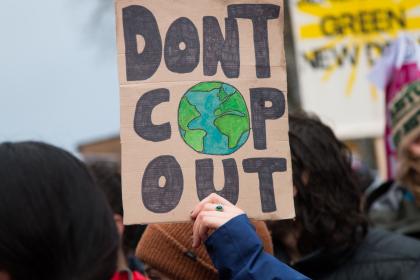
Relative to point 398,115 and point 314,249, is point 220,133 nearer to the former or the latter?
point 314,249

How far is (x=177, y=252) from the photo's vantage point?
195cm

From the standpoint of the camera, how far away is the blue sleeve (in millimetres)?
1515

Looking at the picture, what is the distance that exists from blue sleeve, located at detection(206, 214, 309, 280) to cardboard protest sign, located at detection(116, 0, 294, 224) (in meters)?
0.15

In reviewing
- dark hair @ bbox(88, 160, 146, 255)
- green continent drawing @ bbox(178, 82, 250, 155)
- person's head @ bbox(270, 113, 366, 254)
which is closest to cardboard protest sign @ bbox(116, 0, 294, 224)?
green continent drawing @ bbox(178, 82, 250, 155)

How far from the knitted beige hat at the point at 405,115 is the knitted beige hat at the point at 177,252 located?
1.15m

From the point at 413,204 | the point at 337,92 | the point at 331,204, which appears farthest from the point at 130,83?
the point at 337,92

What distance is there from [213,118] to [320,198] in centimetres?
75

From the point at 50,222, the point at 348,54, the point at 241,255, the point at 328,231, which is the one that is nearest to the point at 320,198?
the point at 328,231

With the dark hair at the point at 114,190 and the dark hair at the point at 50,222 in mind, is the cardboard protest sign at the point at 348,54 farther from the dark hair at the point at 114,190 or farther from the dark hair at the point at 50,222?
the dark hair at the point at 50,222

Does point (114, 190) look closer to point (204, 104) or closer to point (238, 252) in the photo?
point (204, 104)

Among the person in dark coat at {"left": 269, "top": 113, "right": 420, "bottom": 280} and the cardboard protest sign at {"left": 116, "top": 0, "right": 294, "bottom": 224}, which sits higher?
the cardboard protest sign at {"left": 116, "top": 0, "right": 294, "bottom": 224}

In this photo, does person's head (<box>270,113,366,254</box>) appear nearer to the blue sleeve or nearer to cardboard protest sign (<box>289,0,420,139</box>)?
the blue sleeve

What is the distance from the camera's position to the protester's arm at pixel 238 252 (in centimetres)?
151

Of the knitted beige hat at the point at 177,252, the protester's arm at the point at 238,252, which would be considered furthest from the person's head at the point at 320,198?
the protester's arm at the point at 238,252
